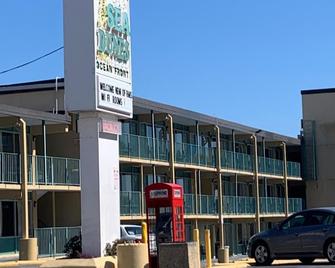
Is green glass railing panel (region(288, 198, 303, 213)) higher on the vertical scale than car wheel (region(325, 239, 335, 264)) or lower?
higher

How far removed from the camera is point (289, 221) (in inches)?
929

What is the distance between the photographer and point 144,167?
41.8 meters

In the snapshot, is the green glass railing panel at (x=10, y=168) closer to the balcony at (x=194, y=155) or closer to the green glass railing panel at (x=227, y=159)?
the balcony at (x=194, y=155)

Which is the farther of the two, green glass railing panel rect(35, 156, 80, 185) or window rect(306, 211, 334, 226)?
green glass railing panel rect(35, 156, 80, 185)

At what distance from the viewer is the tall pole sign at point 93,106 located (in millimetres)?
18172

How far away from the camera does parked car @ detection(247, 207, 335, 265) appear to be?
22891 millimetres

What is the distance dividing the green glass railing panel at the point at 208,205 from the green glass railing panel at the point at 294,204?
477 inches

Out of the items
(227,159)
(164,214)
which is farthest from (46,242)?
(227,159)

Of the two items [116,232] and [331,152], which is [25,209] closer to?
[116,232]

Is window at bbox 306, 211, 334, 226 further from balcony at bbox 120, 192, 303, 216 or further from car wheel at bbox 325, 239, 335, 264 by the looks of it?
balcony at bbox 120, 192, 303, 216

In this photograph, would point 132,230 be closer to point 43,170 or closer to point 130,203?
point 43,170

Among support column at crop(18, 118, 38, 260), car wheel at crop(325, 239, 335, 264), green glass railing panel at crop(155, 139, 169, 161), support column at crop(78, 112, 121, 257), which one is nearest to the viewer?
support column at crop(78, 112, 121, 257)

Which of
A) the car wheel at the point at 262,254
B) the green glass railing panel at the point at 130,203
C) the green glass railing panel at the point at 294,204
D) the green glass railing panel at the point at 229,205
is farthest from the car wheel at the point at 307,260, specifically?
the green glass railing panel at the point at 294,204

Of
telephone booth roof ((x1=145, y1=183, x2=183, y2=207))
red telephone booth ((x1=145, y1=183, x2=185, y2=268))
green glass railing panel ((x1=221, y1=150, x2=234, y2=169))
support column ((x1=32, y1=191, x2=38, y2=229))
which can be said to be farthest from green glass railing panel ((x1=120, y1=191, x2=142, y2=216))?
telephone booth roof ((x1=145, y1=183, x2=183, y2=207))
